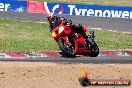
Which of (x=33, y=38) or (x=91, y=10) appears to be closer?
(x=33, y=38)

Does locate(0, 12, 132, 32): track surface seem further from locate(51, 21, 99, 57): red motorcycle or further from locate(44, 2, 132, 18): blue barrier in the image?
locate(51, 21, 99, 57): red motorcycle

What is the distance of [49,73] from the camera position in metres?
12.8

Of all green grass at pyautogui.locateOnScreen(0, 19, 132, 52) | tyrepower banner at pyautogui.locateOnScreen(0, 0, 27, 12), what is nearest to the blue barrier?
tyrepower banner at pyautogui.locateOnScreen(0, 0, 27, 12)

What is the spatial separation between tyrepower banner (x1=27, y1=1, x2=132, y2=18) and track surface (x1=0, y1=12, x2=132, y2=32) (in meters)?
1.16

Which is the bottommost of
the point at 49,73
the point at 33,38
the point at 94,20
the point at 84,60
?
the point at 94,20

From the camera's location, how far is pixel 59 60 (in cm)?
1616

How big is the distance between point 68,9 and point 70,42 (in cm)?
1798

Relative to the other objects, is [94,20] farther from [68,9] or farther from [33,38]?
[33,38]

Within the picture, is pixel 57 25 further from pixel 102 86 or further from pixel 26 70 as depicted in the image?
pixel 102 86

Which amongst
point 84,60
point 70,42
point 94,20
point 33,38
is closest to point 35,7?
point 94,20

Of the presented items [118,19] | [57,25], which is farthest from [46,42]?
[118,19]

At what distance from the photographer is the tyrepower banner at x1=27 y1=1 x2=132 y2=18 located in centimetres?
3450

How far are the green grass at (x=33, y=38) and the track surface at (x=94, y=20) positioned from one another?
9.37ft

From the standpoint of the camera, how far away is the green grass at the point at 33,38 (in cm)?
1922
